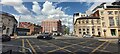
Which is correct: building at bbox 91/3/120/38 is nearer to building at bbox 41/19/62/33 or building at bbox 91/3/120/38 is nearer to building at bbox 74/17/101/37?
building at bbox 74/17/101/37

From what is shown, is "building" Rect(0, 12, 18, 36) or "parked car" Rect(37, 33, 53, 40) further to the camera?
A: "parked car" Rect(37, 33, 53, 40)

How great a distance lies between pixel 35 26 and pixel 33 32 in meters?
1.15

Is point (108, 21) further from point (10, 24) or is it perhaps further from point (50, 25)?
point (10, 24)

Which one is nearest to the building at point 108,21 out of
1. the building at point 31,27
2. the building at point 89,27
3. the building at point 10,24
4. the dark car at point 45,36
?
the building at point 89,27

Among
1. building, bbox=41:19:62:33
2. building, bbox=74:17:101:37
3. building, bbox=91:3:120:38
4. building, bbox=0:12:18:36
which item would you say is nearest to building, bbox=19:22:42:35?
building, bbox=41:19:62:33

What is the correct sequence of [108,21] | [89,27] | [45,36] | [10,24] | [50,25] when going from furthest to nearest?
[108,21] → [89,27] → [45,36] → [50,25] → [10,24]

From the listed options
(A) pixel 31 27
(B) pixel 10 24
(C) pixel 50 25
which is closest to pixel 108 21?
(C) pixel 50 25

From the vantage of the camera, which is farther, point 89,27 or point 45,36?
point 89,27

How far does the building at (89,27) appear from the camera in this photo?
1252 centimetres

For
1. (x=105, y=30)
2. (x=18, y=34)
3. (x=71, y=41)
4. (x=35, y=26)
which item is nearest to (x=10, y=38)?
(x=18, y=34)

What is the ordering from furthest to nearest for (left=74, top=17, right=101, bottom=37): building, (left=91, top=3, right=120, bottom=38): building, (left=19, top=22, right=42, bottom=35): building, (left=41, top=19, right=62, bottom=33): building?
(left=91, top=3, right=120, bottom=38): building < (left=74, top=17, right=101, bottom=37): building < (left=41, top=19, right=62, bottom=33): building < (left=19, top=22, right=42, bottom=35): building

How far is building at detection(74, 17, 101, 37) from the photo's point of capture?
12517 mm

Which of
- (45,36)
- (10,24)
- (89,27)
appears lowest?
(45,36)

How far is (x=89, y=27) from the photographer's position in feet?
42.1
